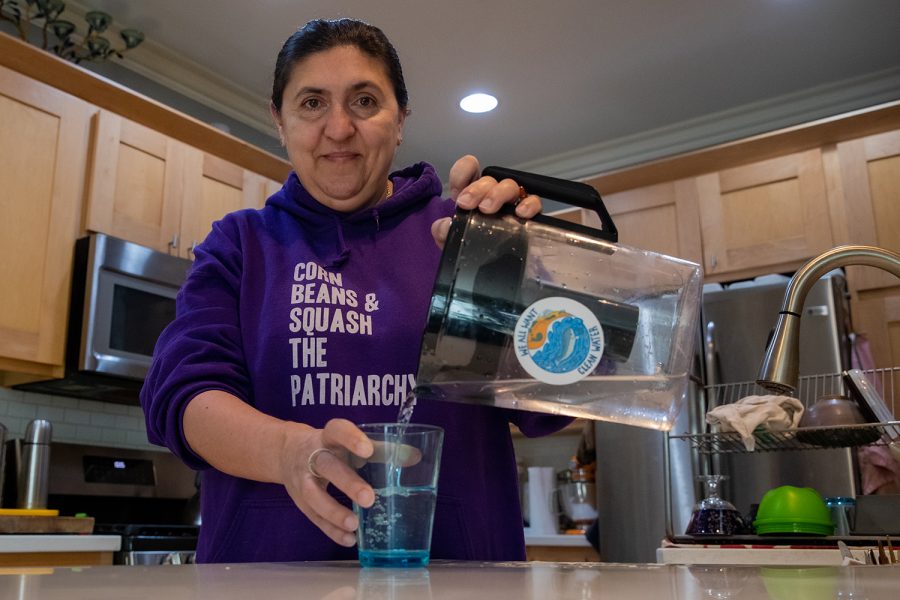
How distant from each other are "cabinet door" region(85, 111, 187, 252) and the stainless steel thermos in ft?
2.15

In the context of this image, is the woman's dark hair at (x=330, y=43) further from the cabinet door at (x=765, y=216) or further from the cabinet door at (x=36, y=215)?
the cabinet door at (x=765, y=216)

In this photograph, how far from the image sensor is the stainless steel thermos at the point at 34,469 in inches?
94.5

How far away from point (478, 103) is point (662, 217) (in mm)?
917

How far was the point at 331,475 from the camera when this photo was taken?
0.59 meters

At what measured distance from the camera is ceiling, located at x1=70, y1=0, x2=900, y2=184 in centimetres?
297

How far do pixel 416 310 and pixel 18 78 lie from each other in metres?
2.14

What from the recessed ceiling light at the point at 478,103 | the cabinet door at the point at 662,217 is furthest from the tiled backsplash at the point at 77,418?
the cabinet door at the point at 662,217

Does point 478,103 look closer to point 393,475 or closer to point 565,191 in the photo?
point 565,191

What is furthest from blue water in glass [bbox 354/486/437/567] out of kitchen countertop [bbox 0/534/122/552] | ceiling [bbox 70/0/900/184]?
ceiling [bbox 70/0/900/184]

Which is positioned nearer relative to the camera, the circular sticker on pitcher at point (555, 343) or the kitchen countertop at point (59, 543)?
the circular sticker on pitcher at point (555, 343)

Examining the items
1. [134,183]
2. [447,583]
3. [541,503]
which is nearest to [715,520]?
[447,583]

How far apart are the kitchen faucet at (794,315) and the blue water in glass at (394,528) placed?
460mm

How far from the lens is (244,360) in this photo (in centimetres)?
93

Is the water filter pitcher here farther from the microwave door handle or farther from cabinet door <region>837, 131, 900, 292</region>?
cabinet door <region>837, 131, 900, 292</region>
